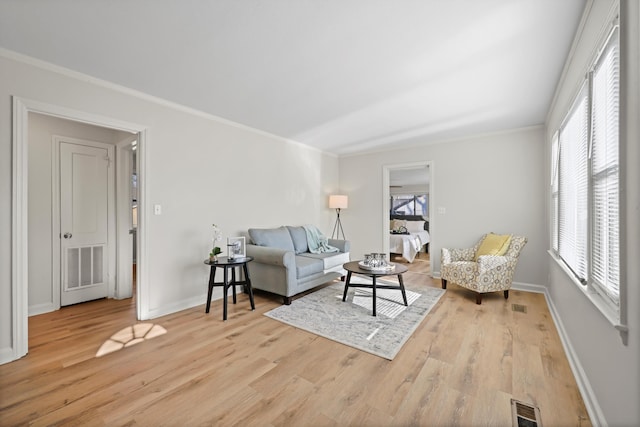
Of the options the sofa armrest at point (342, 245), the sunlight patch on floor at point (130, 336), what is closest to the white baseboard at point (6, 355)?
the sunlight patch on floor at point (130, 336)

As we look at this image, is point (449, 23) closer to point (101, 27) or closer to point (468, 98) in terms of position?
point (468, 98)

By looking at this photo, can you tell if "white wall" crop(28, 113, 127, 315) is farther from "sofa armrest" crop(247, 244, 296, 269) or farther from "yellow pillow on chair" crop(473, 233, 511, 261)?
"yellow pillow on chair" crop(473, 233, 511, 261)

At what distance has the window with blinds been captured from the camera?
1.42m

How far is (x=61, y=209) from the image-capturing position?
11.3ft

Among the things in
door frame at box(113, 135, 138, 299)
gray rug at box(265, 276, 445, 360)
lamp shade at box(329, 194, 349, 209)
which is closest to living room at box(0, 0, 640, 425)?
lamp shade at box(329, 194, 349, 209)

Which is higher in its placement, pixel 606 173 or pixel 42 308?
pixel 606 173

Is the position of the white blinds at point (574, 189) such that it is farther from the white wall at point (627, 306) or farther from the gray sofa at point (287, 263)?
the gray sofa at point (287, 263)

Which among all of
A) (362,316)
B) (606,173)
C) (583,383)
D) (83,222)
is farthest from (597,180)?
(83,222)

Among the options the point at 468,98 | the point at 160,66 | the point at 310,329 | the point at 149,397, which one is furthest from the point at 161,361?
the point at 468,98

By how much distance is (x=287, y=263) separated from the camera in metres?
3.42

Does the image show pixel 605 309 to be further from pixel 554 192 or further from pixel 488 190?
pixel 488 190

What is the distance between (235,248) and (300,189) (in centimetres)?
209

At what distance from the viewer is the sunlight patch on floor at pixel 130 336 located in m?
2.43

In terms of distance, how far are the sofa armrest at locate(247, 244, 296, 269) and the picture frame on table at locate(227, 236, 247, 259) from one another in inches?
8.3
